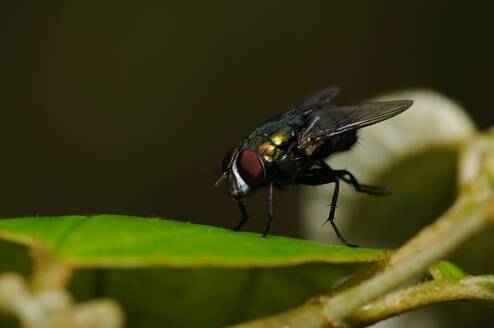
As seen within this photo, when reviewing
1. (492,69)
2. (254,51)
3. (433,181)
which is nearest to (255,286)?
(433,181)

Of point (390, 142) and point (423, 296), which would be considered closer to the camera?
point (423, 296)

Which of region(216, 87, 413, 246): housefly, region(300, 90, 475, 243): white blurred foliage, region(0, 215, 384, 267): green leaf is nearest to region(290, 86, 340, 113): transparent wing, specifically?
region(216, 87, 413, 246): housefly

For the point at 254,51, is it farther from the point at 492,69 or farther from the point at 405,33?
the point at 492,69

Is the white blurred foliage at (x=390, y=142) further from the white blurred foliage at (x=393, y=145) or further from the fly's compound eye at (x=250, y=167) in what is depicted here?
the fly's compound eye at (x=250, y=167)

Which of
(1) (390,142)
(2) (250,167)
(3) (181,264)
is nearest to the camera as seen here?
(3) (181,264)

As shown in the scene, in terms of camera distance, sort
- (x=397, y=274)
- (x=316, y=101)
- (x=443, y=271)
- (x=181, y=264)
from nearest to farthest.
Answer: (x=181, y=264), (x=397, y=274), (x=443, y=271), (x=316, y=101)

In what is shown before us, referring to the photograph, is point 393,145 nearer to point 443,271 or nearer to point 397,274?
point 443,271

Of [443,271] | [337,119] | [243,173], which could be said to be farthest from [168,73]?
[443,271]
